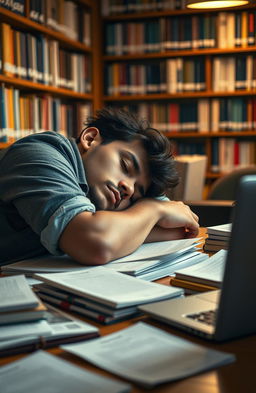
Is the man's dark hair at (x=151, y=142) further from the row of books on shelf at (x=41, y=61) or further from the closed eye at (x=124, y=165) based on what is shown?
the row of books on shelf at (x=41, y=61)

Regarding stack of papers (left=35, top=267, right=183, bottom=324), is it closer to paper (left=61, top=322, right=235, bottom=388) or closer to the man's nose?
paper (left=61, top=322, right=235, bottom=388)

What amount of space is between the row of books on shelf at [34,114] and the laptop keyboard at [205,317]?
8.34 feet

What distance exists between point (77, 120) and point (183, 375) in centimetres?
371

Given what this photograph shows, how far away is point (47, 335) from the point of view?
0.77 m

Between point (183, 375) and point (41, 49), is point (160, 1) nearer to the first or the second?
point (41, 49)

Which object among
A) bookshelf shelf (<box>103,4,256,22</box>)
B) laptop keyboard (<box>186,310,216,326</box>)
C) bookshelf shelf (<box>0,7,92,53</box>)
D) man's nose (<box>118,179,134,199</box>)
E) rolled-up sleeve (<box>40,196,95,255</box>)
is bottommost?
laptop keyboard (<box>186,310,216,326</box>)

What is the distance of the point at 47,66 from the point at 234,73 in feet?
4.97

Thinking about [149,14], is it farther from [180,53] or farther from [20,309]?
[20,309]

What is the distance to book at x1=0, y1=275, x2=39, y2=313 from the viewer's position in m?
0.80

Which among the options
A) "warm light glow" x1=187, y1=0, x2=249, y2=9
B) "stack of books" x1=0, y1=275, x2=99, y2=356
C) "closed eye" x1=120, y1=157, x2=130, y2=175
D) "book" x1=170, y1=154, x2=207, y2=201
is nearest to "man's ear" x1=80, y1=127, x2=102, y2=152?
"closed eye" x1=120, y1=157, x2=130, y2=175

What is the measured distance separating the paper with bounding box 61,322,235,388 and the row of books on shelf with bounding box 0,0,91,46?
9.31 feet

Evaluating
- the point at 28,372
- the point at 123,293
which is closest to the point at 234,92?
the point at 123,293

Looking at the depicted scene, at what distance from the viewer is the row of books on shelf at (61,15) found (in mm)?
3455

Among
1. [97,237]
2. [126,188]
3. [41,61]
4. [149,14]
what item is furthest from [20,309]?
[149,14]
